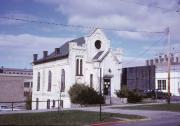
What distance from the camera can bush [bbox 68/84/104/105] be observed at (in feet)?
145

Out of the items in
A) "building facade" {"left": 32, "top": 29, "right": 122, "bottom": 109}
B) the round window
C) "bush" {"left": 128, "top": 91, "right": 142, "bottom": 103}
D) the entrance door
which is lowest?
"bush" {"left": 128, "top": 91, "right": 142, "bottom": 103}

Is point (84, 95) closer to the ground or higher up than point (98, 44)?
closer to the ground

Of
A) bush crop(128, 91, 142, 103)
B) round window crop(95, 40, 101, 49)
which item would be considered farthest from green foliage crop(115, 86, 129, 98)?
round window crop(95, 40, 101, 49)

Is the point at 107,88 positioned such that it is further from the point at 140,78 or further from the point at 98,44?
the point at 140,78

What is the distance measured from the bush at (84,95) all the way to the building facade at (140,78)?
22.6 metres

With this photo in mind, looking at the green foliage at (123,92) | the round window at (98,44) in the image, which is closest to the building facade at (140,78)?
the round window at (98,44)

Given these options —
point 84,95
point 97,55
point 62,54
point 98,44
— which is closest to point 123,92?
point 97,55

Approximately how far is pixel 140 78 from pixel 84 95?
29735 mm

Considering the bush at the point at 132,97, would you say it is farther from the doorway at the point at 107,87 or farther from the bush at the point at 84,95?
the bush at the point at 84,95

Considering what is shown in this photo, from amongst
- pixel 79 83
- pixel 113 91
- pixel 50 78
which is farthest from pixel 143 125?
pixel 50 78

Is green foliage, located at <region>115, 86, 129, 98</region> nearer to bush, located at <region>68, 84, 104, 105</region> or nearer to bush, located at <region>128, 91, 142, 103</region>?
bush, located at <region>128, 91, 142, 103</region>

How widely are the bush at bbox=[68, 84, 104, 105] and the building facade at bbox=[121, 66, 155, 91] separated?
22554 mm

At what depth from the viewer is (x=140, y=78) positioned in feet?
235

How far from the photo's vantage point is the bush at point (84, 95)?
44.2 m
